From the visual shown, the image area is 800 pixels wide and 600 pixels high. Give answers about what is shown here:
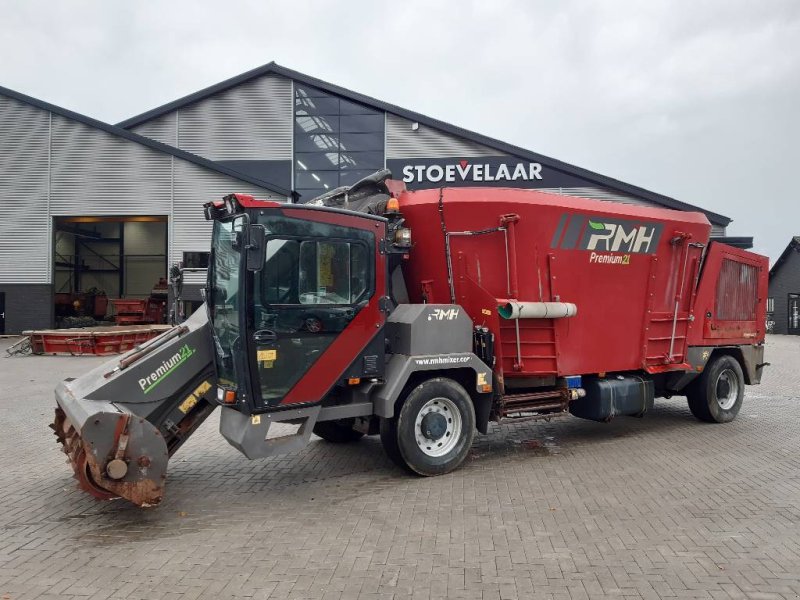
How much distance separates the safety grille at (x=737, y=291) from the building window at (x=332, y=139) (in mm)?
21095

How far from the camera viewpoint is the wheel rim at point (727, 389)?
923cm

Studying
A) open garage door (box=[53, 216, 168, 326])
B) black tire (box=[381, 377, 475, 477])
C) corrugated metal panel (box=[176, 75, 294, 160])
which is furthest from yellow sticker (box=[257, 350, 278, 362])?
Result: open garage door (box=[53, 216, 168, 326])

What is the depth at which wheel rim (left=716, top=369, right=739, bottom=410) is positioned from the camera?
30.3ft

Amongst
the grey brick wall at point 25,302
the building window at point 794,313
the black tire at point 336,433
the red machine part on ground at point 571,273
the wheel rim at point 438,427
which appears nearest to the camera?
the wheel rim at point 438,427

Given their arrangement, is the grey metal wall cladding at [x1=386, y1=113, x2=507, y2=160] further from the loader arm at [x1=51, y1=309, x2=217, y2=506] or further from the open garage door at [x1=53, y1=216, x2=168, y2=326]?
the loader arm at [x1=51, y1=309, x2=217, y2=506]

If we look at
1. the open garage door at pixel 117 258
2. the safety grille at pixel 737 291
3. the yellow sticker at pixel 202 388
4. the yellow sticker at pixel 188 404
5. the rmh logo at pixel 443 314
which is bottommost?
the yellow sticker at pixel 188 404

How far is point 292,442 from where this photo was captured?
559cm

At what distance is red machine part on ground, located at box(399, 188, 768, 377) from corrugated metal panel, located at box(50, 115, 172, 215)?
21.1 m

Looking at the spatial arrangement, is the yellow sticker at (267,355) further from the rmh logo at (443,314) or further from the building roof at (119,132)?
the building roof at (119,132)

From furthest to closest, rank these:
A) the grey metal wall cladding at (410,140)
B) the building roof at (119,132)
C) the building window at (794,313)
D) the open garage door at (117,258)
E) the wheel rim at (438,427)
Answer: the building window at (794,313) → the open garage door at (117,258) → the grey metal wall cladding at (410,140) → the building roof at (119,132) → the wheel rim at (438,427)

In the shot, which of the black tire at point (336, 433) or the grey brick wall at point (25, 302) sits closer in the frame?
the black tire at point (336, 433)

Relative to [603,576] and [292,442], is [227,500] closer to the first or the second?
[292,442]

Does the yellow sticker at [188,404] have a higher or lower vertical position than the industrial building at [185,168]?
lower

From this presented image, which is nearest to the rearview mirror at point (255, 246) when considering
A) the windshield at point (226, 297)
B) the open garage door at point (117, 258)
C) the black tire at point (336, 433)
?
the windshield at point (226, 297)
